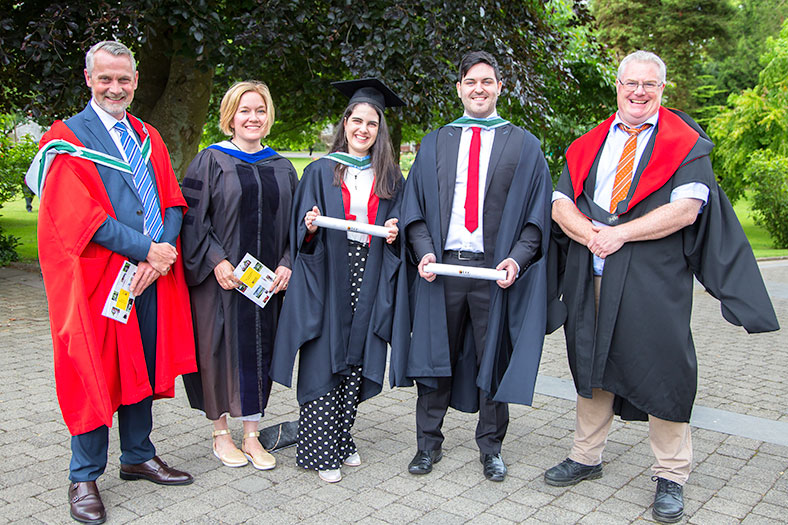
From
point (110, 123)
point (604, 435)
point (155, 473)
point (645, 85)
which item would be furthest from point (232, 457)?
point (645, 85)

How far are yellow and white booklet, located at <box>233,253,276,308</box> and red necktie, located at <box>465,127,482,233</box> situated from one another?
3.74 feet

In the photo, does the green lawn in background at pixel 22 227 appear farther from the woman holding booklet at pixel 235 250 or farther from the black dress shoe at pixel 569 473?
the black dress shoe at pixel 569 473

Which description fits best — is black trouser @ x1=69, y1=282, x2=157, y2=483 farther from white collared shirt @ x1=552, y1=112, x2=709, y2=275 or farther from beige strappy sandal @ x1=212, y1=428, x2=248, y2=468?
white collared shirt @ x1=552, y1=112, x2=709, y2=275

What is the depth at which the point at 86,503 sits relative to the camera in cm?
340

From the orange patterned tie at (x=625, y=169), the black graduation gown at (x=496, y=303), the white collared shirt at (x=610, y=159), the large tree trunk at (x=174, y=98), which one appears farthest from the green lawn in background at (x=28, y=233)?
the orange patterned tie at (x=625, y=169)

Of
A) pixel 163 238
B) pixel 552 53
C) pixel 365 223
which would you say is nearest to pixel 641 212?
pixel 365 223

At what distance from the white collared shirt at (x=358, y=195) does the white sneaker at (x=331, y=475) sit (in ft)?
4.23

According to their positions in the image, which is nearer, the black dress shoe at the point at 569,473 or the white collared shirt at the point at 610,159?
the white collared shirt at the point at 610,159

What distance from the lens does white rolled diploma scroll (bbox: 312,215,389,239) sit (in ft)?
12.3

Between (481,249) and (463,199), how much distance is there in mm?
296

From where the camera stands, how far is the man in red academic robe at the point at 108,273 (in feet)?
10.9

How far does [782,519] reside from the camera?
349cm

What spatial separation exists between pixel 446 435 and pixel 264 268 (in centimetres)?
167

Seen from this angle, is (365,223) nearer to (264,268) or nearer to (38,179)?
(264,268)
